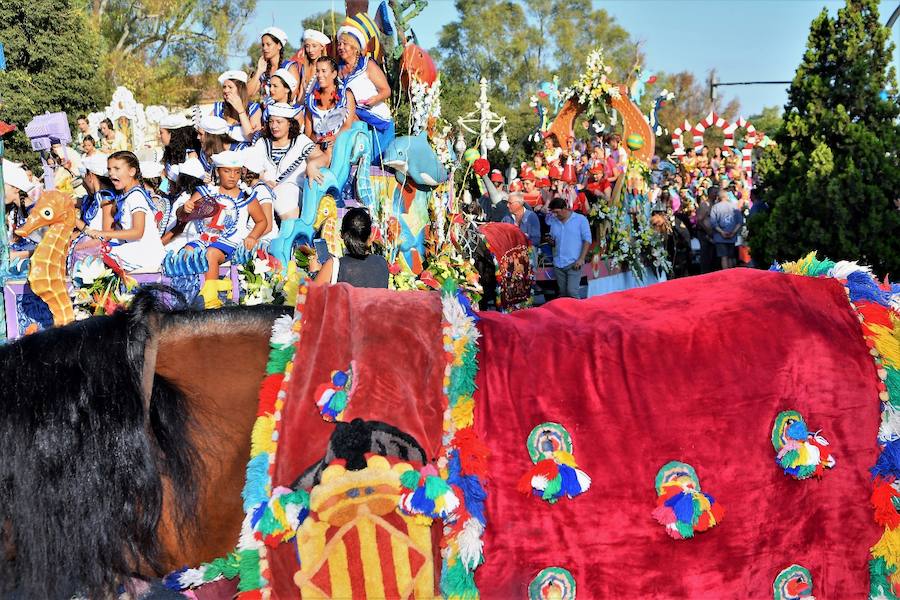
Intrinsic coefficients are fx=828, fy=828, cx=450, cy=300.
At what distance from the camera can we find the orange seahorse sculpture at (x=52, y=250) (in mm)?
5469

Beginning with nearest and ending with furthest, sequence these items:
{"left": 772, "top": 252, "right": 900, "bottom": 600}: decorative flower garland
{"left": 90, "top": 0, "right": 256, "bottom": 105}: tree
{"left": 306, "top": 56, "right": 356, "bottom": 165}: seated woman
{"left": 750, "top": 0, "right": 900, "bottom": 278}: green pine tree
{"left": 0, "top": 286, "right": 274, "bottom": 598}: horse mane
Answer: {"left": 0, "top": 286, "right": 274, "bottom": 598}: horse mane < {"left": 772, "top": 252, "right": 900, "bottom": 600}: decorative flower garland < {"left": 306, "top": 56, "right": 356, "bottom": 165}: seated woman < {"left": 750, "top": 0, "right": 900, "bottom": 278}: green pine tree < {"left": 90, "top": 0, "right": 256, "bottom": 105}: tree

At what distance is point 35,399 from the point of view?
6.44ft

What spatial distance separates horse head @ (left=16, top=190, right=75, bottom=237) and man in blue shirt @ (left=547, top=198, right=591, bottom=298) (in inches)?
211

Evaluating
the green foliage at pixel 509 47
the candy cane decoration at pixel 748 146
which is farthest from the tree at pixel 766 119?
the candy cane decoration at pixel 748 146

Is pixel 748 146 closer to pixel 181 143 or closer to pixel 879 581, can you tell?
pixel 181 143

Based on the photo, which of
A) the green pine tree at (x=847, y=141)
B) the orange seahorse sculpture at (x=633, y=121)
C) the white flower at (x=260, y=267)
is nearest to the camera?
the white flower at (x=260, y=267)

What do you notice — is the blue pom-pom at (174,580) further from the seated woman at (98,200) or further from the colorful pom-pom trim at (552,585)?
the seated woman at (98,200)

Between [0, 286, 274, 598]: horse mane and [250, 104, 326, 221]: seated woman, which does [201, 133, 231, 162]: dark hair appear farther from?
[0, 286, 274, 598]: horse mane

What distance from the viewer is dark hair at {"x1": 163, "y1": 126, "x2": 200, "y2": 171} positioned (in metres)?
8.04

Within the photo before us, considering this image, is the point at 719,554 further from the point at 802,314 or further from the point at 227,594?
the point at 227,594

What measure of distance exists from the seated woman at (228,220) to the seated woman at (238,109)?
4.00 feet

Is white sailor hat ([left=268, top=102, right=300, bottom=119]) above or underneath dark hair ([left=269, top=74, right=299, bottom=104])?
underneath

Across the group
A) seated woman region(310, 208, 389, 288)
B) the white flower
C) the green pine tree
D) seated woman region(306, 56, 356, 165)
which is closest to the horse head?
the white flower

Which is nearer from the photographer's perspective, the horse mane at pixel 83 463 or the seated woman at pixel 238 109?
the horse mane at pixel 83 463
